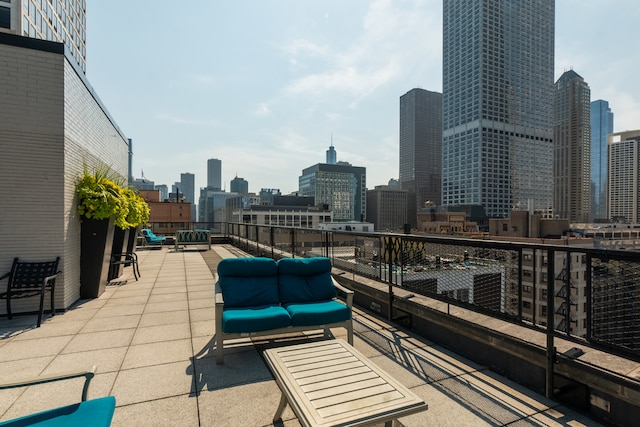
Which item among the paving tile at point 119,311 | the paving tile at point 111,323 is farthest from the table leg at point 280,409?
the paving tile at point 119,311

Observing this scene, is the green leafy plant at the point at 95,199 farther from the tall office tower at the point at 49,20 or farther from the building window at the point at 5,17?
the building window at the point at 5,17

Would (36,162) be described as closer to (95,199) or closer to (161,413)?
(95,199)

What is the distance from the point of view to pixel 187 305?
527 centimetres

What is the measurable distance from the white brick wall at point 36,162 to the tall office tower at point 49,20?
22981mm

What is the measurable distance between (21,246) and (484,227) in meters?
123

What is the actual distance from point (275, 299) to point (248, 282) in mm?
381

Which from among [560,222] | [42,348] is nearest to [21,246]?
[42,348]

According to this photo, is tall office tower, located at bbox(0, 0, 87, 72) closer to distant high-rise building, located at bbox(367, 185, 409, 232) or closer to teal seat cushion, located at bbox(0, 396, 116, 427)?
teal seat cushion, located at bbox(0, 396, 116, 427)

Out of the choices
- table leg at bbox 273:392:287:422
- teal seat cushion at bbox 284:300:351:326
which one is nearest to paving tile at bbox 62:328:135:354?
teal seat cushion at bbox 284:300:351:326

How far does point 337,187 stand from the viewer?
447 feet

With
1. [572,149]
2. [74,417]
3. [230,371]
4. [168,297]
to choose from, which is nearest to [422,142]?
[572,149]

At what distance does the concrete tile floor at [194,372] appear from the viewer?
2309mm

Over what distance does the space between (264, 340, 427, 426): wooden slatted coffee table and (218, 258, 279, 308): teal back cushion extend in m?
1.37

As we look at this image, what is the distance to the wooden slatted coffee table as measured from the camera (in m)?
1.59
